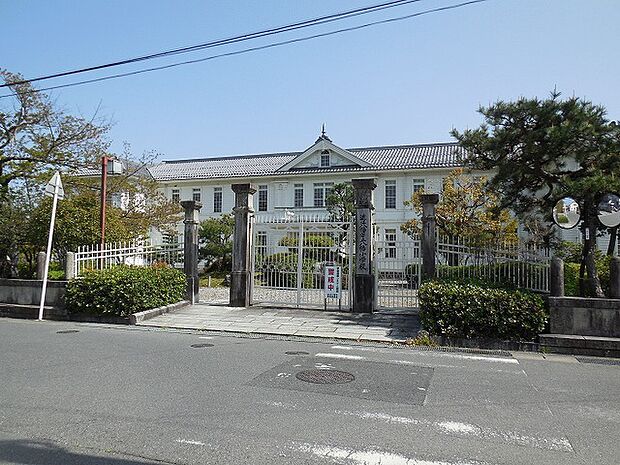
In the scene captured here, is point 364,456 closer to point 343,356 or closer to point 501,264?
point 343,356

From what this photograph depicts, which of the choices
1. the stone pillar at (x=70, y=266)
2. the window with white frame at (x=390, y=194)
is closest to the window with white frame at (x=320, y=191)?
the window with white frame at (x=390, y=194)

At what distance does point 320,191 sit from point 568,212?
969 inches

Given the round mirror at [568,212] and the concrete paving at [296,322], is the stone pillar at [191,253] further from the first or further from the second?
the round mirror at [568,212]

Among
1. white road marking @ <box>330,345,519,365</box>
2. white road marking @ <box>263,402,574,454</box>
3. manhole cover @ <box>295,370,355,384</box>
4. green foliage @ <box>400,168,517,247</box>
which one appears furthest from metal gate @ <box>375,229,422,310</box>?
green foliage @ <box>400,168,517,247</box>

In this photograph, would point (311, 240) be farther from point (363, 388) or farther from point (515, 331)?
point (363, 388)

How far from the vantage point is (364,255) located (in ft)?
40.6

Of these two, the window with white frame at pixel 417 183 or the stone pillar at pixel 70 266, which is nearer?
the stone pillar at pixel 70 266

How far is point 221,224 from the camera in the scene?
1141 inches

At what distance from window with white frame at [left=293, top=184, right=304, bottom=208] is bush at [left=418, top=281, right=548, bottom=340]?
25.9 meters

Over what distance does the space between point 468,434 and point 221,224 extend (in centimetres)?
2562

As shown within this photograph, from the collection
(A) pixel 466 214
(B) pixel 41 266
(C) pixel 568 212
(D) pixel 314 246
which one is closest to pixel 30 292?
(B) pixel 41 266

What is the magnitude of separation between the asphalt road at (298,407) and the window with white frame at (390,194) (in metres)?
25.4

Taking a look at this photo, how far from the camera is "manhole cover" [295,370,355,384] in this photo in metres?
6.18

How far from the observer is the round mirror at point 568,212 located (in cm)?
1058
